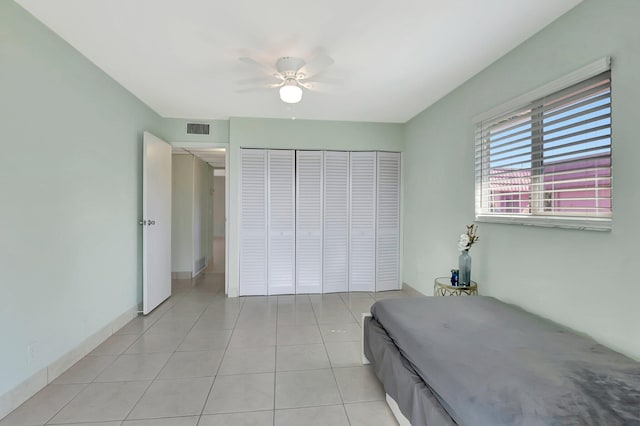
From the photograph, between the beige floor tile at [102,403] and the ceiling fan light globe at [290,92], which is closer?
the beige floor tile at [102,403]

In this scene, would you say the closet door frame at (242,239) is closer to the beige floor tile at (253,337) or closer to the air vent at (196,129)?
the air vent at (196,129)

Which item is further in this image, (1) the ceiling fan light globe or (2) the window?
(1) the ceiling fan light globe

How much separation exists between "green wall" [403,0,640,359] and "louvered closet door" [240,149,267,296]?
2.30 m

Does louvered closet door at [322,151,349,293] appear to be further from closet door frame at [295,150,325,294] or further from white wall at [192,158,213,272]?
white wall at [192,158,213,272]

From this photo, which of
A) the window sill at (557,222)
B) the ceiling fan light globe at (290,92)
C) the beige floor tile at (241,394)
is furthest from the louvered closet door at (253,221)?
the window sill at (557,222)

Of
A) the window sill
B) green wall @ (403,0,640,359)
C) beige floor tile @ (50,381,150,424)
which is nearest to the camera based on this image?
green wall @ (403,0,640,359)

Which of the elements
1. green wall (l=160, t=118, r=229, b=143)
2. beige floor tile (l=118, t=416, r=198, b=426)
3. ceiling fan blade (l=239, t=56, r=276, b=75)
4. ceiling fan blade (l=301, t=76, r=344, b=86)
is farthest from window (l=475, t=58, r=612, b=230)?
green wall (l=160, t=118, r=229, b=143)

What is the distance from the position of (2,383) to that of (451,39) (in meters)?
3.63

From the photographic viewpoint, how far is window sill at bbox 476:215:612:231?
5.33 feet

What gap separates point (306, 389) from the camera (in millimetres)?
2000

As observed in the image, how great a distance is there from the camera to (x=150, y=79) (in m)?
2.81

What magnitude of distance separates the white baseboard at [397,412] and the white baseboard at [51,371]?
7.52 ft

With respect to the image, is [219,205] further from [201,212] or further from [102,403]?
[102,403]

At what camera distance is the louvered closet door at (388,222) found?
428 cm
